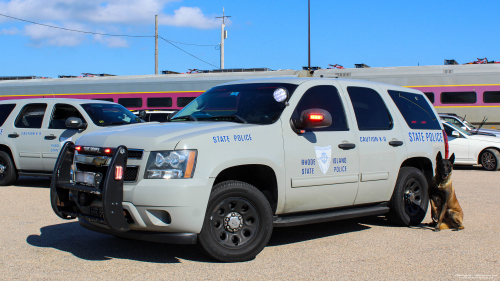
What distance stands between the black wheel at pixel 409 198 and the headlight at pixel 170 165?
9.90 feet

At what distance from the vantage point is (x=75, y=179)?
4.87 meters

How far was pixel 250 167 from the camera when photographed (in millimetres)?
5004

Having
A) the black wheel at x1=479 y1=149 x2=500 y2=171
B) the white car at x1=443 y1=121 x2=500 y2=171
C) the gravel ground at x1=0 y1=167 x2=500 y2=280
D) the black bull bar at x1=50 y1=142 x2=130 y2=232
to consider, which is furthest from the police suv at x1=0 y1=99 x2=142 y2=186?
the black wheel at x1=479 y1=149 x2=500 y2=171

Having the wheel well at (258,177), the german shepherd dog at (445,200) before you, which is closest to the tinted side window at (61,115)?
the wheel well at (258,177)

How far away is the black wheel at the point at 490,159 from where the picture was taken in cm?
1409

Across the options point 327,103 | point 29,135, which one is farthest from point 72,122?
point 327,103

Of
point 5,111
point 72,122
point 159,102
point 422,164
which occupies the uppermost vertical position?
point 159,102

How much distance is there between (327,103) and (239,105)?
976 millimetres

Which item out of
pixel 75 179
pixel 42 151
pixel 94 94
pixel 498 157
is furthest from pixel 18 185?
pixel 94 94

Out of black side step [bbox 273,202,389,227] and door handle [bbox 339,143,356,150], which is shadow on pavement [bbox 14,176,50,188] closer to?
black side step [bbox 273,202,389,227]

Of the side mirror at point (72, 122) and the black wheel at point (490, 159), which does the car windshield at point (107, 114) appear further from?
the black wheel at point (490, 159)

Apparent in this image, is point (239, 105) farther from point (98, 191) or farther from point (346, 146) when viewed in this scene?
point (98, 191)

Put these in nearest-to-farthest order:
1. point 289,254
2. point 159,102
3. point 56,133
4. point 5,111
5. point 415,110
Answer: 1. point 289,254
2. point 415,110
3. point 56,133
4. point 5,111
5. point 159,102

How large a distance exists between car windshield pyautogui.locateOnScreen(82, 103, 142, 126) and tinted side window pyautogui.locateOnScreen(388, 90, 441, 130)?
569 cm
